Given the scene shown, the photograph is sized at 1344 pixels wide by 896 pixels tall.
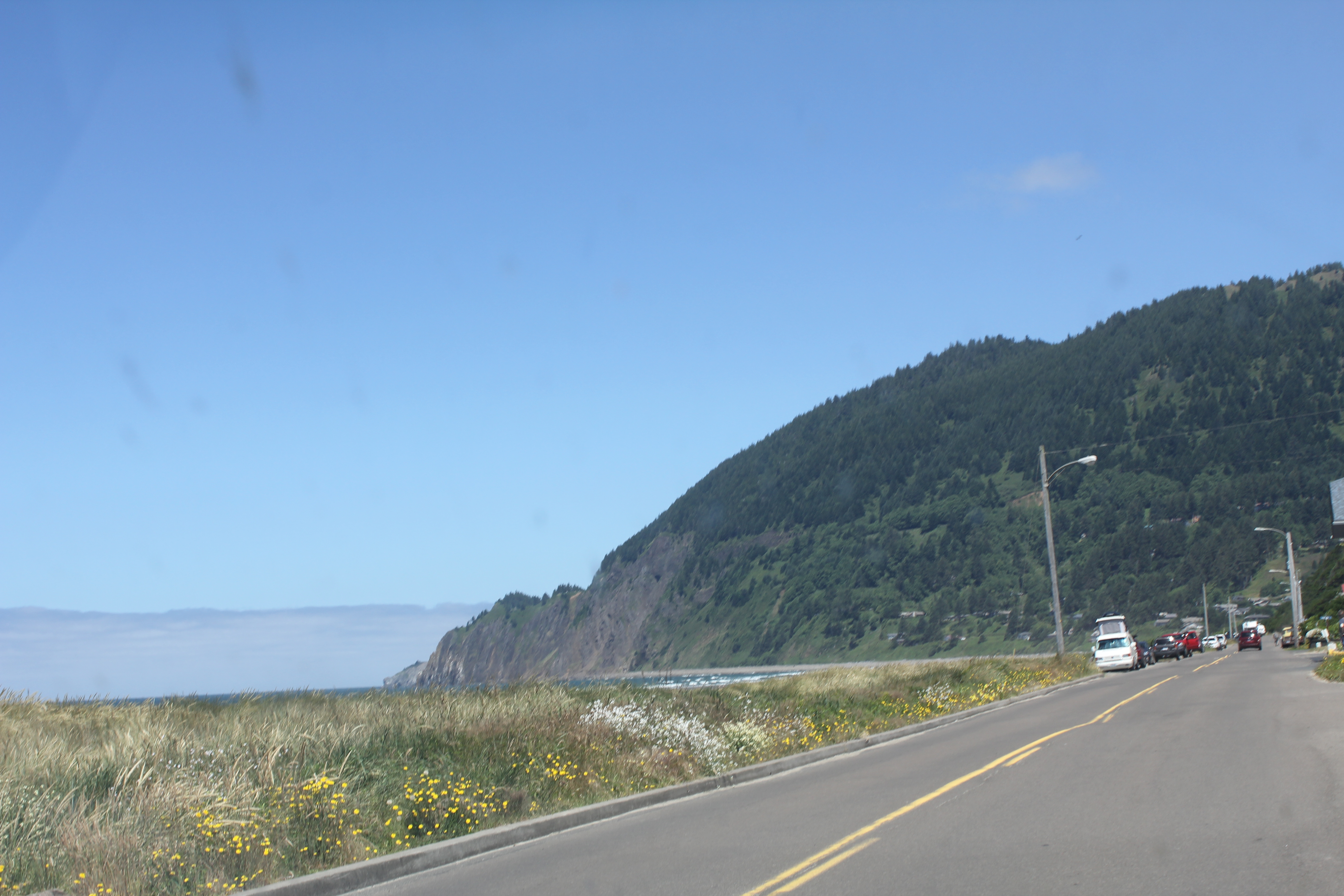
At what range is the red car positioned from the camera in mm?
64344

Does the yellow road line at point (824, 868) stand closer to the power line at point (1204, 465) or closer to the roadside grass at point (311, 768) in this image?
the roadside grass at point (311, 768)

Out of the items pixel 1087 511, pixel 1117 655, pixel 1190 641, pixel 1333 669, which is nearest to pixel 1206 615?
pixel 1087 511

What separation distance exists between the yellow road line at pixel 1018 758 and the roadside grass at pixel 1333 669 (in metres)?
16.0

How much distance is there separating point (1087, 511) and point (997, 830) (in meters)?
159

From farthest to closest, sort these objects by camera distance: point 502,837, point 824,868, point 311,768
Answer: point 311,768, point 502,837, point 824,868

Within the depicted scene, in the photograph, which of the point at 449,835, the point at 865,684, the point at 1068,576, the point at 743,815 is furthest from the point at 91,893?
the point at 1068,576

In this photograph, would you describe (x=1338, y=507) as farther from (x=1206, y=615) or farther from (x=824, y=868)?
(x=1206, y=615)

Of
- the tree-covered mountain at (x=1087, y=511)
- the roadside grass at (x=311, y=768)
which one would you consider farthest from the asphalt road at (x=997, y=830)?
the tree-covered mountain at (x=1087, y=511)

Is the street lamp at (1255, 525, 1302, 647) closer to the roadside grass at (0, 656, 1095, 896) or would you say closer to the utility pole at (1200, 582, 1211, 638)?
the utility pole at (1200, 582, 1211, 638)

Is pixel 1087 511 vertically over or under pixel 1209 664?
over

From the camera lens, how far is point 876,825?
9961 mm

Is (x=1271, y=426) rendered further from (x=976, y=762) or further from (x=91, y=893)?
(x=91, y=893)

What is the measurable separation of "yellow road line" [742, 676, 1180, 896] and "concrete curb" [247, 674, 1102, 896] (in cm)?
291

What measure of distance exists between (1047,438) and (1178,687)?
159142 millimetres
